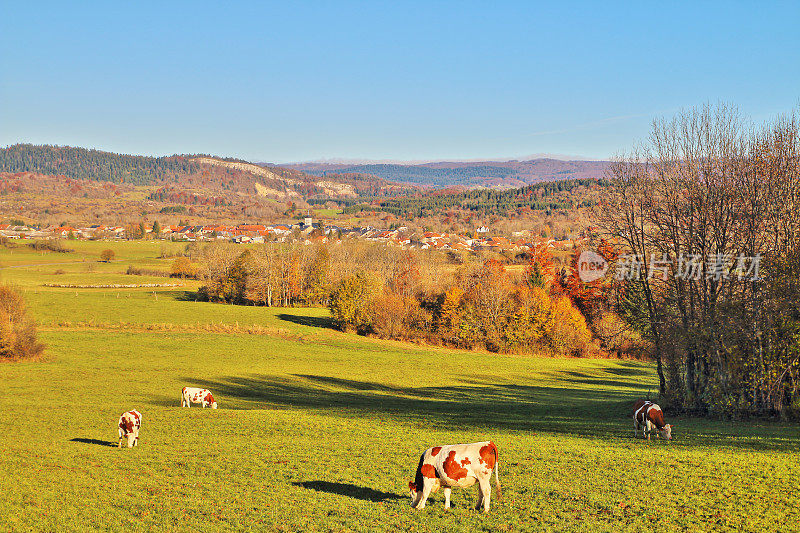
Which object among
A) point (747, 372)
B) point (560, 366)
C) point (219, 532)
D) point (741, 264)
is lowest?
point (560, 366)

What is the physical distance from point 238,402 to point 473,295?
39.1 metres

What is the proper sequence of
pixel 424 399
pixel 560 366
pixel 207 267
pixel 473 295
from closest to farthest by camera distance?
pixel 424 399 < pixel 560 366 < pixel 473 295 < pixel 207 267

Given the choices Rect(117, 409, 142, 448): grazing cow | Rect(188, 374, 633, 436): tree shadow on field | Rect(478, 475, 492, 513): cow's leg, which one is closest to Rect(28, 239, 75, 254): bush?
Rect(188, 374, 633, 436): tree shadow on field

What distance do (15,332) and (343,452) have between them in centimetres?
3775

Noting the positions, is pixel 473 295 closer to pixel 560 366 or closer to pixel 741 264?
pixel 560 366

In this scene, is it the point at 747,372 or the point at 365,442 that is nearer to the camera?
the point at 365,442

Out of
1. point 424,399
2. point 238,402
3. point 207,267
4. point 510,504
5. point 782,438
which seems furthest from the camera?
point 207,267

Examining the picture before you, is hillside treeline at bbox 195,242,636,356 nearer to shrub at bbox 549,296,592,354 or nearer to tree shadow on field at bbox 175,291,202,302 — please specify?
shrub at bbox 549,296,592,354

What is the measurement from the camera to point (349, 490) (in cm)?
1426

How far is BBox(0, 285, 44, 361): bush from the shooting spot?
4288 cm

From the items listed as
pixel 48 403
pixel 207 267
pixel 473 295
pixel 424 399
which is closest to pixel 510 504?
pixel 424 399

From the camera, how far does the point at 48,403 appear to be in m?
29.0

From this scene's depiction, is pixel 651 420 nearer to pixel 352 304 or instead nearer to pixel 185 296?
pixel 352 304

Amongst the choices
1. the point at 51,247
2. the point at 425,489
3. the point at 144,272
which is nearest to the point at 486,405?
the point at 425,489
